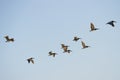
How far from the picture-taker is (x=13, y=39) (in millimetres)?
83250

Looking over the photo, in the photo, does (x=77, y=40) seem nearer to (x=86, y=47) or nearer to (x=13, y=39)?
(x=86, y=47)

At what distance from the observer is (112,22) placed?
80438 mm

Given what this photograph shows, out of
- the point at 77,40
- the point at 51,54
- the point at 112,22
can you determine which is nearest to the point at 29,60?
the point at 51,54

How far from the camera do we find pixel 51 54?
87125mm

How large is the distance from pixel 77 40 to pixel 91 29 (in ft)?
18.9

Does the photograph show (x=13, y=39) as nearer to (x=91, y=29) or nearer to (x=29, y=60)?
(x=29, y=60)

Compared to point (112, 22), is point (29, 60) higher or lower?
lower

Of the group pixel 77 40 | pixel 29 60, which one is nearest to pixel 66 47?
pixel 77 40

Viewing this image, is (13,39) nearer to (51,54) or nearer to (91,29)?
(51,54)

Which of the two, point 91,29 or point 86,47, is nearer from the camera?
point 91,29

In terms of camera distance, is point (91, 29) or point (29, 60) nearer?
point (91, 29)

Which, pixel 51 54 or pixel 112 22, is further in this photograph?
pixel 51 54

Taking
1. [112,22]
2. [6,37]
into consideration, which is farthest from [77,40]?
[6,37]

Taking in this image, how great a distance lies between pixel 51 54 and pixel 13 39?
8.51 m
